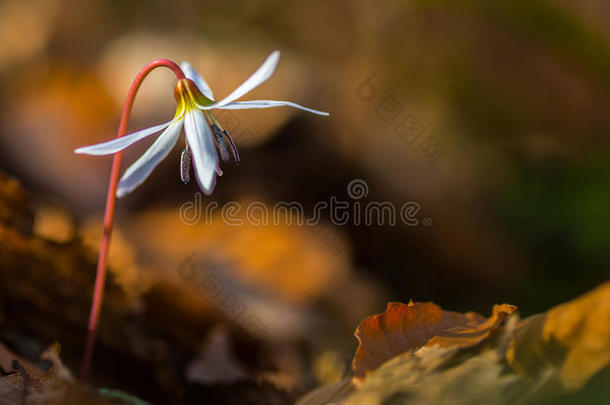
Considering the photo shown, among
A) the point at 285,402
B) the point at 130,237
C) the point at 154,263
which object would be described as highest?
the point at 130,237

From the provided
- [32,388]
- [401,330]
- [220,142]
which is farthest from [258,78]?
[32,388]

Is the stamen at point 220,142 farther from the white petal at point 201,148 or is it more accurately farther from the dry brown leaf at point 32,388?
the dry brown leaf at point 32,388

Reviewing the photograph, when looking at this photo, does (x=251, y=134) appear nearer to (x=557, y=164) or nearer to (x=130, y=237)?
(x=130, y=237)

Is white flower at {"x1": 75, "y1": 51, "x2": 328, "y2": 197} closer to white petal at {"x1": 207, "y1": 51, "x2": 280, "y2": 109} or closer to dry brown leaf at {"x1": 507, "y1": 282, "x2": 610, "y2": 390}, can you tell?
white petal at {"x1": 207, "y1": 51, "x2": 280, "y2": 109}

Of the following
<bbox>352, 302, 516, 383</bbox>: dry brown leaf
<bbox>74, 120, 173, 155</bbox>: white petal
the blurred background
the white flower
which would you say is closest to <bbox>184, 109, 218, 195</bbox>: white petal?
the white flower

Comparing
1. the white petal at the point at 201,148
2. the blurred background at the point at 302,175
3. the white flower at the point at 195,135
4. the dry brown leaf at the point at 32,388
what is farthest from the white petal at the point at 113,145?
the blurred background at the point at 302,175

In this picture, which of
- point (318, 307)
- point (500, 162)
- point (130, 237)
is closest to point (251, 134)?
point (130, 237)
